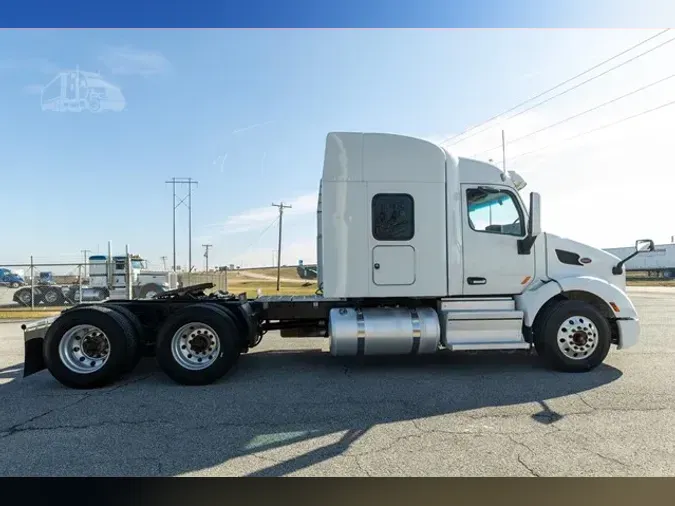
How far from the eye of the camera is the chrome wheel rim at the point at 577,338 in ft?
21.7

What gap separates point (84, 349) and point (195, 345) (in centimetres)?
144

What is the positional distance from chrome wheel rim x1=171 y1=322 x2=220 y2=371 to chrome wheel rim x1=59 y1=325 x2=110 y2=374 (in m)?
0.88

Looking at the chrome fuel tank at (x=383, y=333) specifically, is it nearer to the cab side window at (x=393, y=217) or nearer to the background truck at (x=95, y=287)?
the cab side window at (x=393, y=217)

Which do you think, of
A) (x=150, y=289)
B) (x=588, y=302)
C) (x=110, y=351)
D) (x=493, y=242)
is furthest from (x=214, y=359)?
(x=150, y=289)

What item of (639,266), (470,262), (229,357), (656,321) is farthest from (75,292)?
(639,266)

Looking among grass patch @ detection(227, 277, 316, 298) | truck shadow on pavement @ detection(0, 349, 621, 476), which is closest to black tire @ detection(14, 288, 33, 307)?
grass patch @ detection(227, 277, 316, 298)

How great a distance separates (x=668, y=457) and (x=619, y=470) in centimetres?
58

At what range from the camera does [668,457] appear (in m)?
3.86

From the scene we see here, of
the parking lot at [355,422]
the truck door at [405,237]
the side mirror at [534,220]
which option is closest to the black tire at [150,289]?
the parking lot at [355,422]

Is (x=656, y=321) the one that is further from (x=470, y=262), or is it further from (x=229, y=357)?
(x=229, y=357)

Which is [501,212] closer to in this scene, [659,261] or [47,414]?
[47,414]

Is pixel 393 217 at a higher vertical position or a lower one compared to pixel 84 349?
higher

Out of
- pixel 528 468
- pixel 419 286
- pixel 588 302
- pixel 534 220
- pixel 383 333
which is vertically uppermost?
pixel 534 220

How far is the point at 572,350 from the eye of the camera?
6.61 meters
